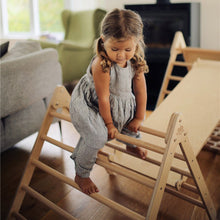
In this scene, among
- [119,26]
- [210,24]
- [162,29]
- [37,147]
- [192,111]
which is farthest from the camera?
[162,29]

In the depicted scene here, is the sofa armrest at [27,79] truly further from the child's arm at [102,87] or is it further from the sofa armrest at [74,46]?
the sofa armrest at [74,46]

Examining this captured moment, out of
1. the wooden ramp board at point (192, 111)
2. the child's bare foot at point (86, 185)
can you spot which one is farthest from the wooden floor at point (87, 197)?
the child's bare foot at point (86, 185)

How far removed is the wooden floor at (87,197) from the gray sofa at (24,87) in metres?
0.21

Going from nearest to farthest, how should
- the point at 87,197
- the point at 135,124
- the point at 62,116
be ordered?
the point at 135,124, the point at 62,116, the point at 87,197

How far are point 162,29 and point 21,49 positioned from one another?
5.93 feet

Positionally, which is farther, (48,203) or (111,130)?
(48,203)

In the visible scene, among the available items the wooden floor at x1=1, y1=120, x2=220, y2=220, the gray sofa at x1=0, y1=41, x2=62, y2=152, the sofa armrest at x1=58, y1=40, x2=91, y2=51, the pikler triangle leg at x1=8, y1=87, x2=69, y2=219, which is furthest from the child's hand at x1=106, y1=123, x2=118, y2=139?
the sofa armrest at x1=58, y1=40, x2=91, y2=51

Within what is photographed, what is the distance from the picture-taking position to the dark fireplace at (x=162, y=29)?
2998 mm

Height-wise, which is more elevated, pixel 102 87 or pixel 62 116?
pixel 102 87

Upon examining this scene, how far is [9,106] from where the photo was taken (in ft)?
5.73

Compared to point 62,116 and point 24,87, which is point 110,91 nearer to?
point 62,116

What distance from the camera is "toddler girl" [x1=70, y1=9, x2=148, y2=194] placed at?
0.98m

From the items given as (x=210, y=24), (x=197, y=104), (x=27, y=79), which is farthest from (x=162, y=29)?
(x=27, y=79)

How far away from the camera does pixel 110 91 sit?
43.9 inches
